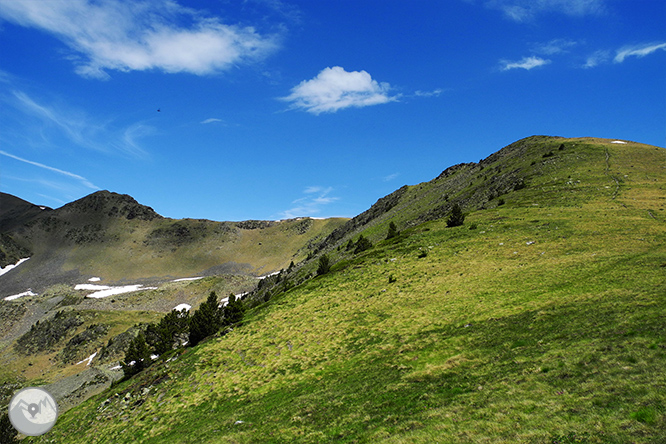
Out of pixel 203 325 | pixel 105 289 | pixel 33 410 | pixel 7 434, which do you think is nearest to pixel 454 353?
pixel 33 410

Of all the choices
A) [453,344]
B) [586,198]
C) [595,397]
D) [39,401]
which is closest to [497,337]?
[453,344]

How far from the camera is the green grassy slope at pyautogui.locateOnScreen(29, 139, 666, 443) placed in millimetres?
Result: 13578

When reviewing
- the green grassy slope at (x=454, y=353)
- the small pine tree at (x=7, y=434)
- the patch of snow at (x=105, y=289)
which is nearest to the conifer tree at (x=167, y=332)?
the green grassy slope at (x=454, y=353)

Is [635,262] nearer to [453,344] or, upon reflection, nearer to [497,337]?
[497,337]

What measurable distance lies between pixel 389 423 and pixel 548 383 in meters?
7.09

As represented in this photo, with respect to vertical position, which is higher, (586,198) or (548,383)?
(586,198)

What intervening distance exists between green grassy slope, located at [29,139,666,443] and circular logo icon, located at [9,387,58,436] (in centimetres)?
727

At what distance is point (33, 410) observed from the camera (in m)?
19.0

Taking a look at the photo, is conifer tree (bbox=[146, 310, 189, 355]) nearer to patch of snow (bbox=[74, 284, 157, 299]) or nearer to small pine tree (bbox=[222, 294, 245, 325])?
small pine tree (bbox=[222, 294, 245, 325])

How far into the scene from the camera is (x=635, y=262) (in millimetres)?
29172

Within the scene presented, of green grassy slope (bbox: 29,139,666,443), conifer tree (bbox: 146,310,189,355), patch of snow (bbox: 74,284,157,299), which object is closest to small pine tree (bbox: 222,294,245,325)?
green grassy slope (bbox: 29,139,666,443)

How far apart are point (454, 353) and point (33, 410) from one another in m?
24.2

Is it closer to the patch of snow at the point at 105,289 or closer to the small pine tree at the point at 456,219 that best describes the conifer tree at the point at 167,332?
the small pine tree at the point at 456,219

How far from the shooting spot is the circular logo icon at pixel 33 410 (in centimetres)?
1709
